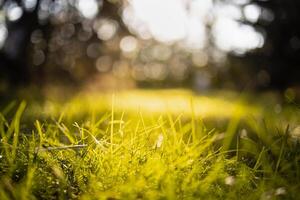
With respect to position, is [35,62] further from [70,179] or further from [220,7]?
[70,179]

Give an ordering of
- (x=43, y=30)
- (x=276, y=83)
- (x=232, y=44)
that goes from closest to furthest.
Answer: (x=43, y=30) < (x=276, y=83) < (x=232, y=44)

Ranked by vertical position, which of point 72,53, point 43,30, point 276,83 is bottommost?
point 276,83

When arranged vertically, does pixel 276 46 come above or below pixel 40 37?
below

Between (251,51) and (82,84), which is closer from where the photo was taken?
(82,84)

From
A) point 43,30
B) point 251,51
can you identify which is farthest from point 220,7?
point 43,30

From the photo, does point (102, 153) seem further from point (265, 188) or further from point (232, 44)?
point (232, 44)

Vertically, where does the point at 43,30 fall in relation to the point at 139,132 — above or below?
below

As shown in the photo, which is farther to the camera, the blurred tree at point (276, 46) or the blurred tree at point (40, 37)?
the blurred tree at point (276, 46)

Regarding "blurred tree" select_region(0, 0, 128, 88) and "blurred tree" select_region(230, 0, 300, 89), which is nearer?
"blurred tree" select_region(0, 0, 128, 88)

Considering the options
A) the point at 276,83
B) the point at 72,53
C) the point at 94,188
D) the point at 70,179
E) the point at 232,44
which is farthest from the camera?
the point at 232,44

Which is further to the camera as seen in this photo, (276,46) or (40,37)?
(276,46)
